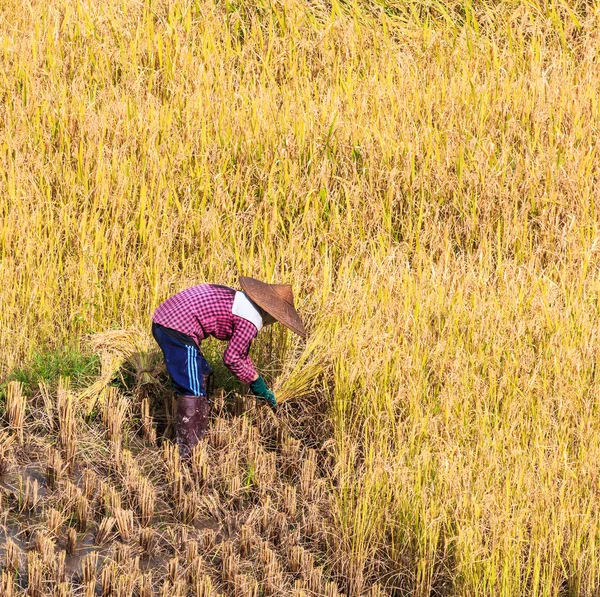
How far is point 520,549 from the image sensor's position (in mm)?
3332

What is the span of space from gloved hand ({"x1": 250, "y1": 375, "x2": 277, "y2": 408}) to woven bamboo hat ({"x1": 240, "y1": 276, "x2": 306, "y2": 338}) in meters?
0.25

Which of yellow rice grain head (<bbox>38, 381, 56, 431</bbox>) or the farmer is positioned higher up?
the farmer

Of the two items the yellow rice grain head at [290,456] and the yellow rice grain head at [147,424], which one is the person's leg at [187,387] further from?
the yellow rice grain head at [290,456]

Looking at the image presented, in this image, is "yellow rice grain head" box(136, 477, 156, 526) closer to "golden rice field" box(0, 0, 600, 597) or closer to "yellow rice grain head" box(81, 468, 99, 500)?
"golden rice field" box(0, 0, 600, 597)

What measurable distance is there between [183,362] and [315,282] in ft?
2.86

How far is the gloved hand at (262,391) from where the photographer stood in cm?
400

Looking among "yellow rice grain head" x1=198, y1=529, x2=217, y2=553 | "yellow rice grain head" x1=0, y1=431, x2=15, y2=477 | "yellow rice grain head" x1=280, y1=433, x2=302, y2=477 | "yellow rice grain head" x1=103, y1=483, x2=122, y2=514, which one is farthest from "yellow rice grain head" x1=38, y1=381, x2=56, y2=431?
"yellow rice grain head" x1=280, y1=433, x2=302, y2=477

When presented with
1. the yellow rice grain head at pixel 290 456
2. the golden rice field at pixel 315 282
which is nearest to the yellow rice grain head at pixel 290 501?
the golden rice field at pixel 315 282

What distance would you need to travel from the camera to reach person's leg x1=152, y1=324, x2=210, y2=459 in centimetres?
393

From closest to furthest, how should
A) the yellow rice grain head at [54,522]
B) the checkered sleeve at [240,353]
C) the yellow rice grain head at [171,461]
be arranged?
the yellow rice grain head at [54,522]
the yellow rice grain head at [171,461]
the checkered sleeve at [240,353]

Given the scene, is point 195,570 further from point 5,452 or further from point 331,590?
point 5,452

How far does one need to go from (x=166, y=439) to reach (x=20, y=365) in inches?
27.5

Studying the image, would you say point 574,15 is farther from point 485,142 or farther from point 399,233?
point 399,233

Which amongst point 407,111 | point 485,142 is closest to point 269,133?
point 407,111
